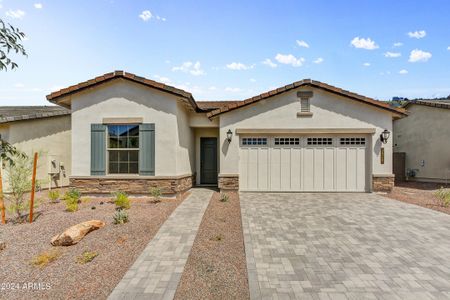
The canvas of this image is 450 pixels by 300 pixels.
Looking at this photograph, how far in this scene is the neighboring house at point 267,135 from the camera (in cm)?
860

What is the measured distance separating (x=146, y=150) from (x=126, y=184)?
1503 mm

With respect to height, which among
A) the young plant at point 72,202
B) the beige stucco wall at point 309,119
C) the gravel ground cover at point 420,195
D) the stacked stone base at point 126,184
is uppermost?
the beige stucco wall at point 309,119

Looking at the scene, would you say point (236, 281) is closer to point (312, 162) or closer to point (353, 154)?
point (312, 162)

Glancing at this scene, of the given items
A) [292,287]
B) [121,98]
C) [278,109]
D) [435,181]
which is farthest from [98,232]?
[435,181]

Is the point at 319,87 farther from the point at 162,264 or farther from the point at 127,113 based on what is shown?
the point at 162,264

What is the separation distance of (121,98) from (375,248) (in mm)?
9033

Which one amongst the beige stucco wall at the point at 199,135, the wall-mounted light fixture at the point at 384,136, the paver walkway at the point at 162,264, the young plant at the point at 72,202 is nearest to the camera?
the paver walkway at the point at 162,264

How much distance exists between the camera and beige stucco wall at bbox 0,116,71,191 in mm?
9516

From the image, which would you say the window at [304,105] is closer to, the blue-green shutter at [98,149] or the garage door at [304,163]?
the garage door at [304,163]

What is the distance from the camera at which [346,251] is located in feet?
14.0

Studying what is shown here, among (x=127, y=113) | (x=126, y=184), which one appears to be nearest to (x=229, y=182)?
(x=126, y=184)

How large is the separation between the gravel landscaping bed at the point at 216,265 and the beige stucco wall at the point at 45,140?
814cm

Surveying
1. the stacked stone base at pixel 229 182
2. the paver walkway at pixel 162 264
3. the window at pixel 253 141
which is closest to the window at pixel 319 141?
the window at pixel 253 141

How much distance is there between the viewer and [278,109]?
959 cm
